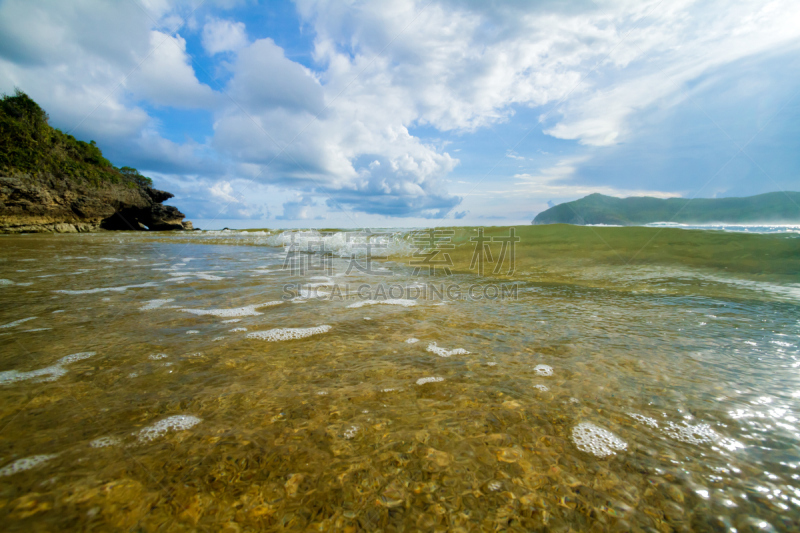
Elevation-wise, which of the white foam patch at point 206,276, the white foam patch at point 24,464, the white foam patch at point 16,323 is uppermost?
the white foam patch at point 206,276

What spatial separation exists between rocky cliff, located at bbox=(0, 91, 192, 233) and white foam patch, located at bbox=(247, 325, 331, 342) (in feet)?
98.1

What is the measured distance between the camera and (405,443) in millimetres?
1473

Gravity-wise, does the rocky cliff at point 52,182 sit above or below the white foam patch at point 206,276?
above

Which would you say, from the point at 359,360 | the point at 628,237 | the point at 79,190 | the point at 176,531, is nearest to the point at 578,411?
the point at 359,360

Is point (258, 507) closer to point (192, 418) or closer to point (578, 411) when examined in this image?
point (192, 418)

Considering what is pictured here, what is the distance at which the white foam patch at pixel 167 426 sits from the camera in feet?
5.03

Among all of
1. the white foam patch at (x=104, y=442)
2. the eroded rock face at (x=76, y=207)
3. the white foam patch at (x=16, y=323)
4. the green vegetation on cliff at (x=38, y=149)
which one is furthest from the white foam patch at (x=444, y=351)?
the green vegetation on cliff at (x=38, y=149)

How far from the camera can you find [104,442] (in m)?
1.47

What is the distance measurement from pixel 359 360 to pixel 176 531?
1471 mm

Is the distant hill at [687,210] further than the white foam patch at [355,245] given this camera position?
Yes

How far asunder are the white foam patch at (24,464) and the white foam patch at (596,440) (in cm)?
244

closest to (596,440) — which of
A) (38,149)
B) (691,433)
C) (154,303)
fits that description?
(691,433)

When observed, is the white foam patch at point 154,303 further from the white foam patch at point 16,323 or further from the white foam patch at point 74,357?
the white foam patch at point 74,357

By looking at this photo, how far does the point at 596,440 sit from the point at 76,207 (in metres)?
37.5
